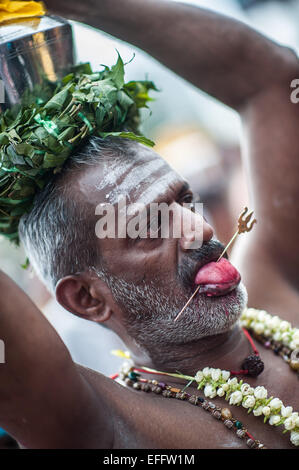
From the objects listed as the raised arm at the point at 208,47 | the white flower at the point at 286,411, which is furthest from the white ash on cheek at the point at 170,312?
the raised arm at the point at 208,47

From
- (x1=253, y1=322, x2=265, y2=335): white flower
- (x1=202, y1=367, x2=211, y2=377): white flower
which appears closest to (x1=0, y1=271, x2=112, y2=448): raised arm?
(x1=202, y1=367, x2=211, y2=377): white flower

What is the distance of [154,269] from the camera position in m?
1.96

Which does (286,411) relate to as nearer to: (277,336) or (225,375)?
(225,375)

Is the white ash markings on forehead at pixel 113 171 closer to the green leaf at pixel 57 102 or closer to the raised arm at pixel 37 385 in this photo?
the green leaf at pixel 57 102

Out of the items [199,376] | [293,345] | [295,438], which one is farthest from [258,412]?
[293,345]

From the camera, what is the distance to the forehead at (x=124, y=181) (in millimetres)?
1966

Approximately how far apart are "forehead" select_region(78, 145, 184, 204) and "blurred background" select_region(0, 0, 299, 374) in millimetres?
1709

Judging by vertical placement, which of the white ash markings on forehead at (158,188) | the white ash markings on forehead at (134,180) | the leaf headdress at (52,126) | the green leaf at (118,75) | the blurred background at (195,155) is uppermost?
the green leaf at (118,75)

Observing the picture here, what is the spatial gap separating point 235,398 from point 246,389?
0.06 m

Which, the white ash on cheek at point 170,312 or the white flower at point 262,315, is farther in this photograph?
the white flower at point 262,315

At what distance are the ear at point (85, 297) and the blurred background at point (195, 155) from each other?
1.40 m

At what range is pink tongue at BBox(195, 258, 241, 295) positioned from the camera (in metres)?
1.91
